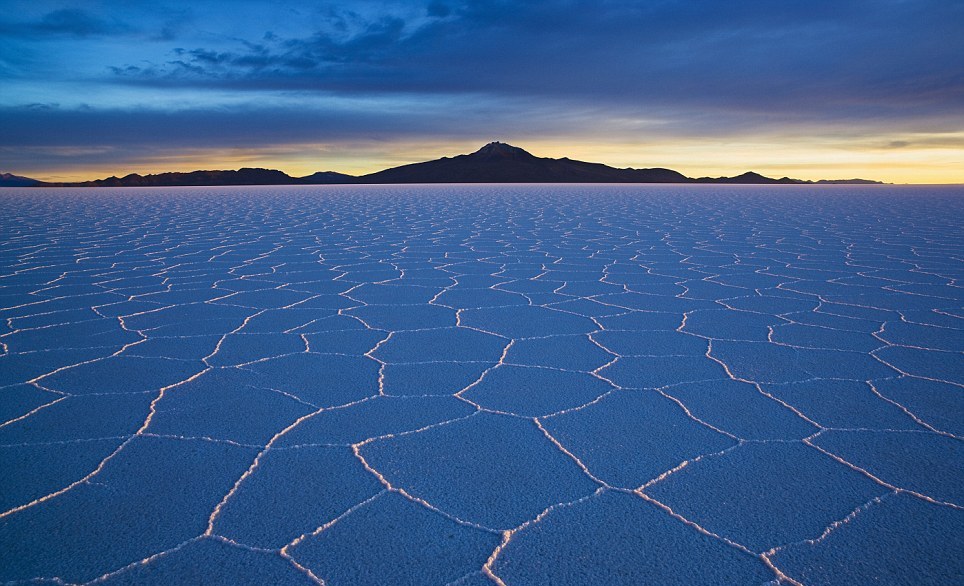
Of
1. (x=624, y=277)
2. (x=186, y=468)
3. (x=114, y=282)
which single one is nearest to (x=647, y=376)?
(x=186, y=468)

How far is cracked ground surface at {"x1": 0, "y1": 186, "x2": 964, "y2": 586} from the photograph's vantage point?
1.21 metres

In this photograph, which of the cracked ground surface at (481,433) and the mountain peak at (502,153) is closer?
the cracked ground surface at (481,433)

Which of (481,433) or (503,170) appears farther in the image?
(503,170)

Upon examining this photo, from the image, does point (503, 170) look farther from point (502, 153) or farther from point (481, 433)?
point (481, 433)

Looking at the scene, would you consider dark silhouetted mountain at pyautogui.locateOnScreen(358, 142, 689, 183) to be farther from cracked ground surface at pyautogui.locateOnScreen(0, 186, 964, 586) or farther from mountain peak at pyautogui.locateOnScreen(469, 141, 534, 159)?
cracked ground surface at pyautogui.locateOnScreen(0, 186, 964, 586)

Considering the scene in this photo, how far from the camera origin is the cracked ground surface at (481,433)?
121cm

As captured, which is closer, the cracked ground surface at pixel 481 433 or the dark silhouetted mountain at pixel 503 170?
the cracked ground surface at pixel 481 433

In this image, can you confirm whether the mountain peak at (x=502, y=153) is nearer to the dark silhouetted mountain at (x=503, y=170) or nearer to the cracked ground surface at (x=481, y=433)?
the dark silhouetted mountain at (x=503, y=170)

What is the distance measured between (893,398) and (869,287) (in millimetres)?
2137

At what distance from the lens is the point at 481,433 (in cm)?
173

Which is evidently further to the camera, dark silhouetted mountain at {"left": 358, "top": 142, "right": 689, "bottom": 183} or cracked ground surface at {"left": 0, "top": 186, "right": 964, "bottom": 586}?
dark silhouetted mountain at {"left": 358, "top": 142, "right": 689, "bottom": 183}

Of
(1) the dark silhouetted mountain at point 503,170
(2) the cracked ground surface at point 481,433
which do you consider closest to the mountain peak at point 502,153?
(1) the dark silhouetted mountain at point 503,170

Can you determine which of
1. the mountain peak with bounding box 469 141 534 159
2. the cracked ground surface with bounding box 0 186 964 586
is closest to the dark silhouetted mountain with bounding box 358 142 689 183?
the mountain peak with bounding box 469 141 534 159

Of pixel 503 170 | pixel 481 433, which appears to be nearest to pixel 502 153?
pixel 503 170
